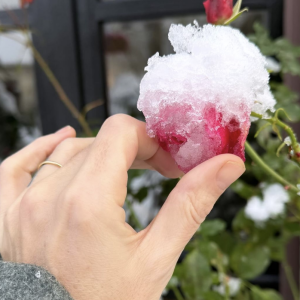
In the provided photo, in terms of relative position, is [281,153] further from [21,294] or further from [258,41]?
[21,294]

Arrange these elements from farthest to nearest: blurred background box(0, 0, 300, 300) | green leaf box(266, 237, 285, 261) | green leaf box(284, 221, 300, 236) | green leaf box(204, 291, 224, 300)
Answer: blurred background box(0, 0, 300, 300)
green leaf box(266, 237, 285, 261)
green leaf box(284, 221, 300, 236)
green leaf box(204, 291, 224, 300)

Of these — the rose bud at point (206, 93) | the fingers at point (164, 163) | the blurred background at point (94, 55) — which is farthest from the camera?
the blurred background at point (94, 55)

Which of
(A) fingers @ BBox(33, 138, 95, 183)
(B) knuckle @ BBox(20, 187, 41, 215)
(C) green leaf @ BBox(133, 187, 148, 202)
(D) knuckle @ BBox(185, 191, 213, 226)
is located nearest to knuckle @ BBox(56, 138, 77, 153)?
(A) fingers @ BBox(33, 138, 95, 183)

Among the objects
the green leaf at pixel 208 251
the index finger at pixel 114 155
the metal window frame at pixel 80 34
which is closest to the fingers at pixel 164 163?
the index finger at pixel 114 155

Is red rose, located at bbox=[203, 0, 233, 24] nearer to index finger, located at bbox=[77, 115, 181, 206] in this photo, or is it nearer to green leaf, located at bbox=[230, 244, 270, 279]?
index finger, located at bbox=[77, 115, 181, 206]

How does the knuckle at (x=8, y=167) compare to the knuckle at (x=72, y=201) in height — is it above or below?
below

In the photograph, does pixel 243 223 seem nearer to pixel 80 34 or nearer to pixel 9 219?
pixel 9 219

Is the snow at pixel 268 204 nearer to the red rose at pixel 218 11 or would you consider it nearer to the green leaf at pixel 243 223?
the green leaf at pixel 243 223
